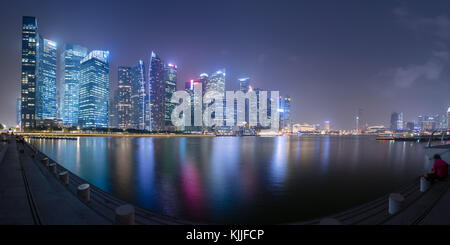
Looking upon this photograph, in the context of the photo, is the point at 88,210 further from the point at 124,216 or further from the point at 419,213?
the point at 419,213

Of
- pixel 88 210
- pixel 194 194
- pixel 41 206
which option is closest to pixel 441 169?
pixel 194 194

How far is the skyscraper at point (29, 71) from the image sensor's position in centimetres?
16375

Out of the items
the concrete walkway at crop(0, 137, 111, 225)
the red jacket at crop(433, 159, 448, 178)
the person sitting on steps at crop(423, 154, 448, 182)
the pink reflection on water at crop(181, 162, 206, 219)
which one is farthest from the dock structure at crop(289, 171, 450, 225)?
the concrete walkway at crop(0, 137, 111, 225)

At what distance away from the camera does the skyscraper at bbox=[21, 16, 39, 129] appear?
537 feet

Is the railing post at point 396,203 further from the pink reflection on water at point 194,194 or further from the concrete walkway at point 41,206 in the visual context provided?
the concrete walkway at point 41,206

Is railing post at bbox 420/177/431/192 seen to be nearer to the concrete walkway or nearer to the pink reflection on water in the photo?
the pink reflection on water

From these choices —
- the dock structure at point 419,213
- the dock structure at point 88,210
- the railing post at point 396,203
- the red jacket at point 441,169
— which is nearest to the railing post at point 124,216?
the dock structure at point 88,210

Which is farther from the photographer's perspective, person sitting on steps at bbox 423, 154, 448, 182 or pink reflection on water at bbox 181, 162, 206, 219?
pink reflection on water at bbox 181, 162, 206, 219

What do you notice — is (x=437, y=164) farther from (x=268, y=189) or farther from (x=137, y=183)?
(x=137, y=183)

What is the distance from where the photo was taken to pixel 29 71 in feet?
537

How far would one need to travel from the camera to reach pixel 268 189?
49.3 ft
